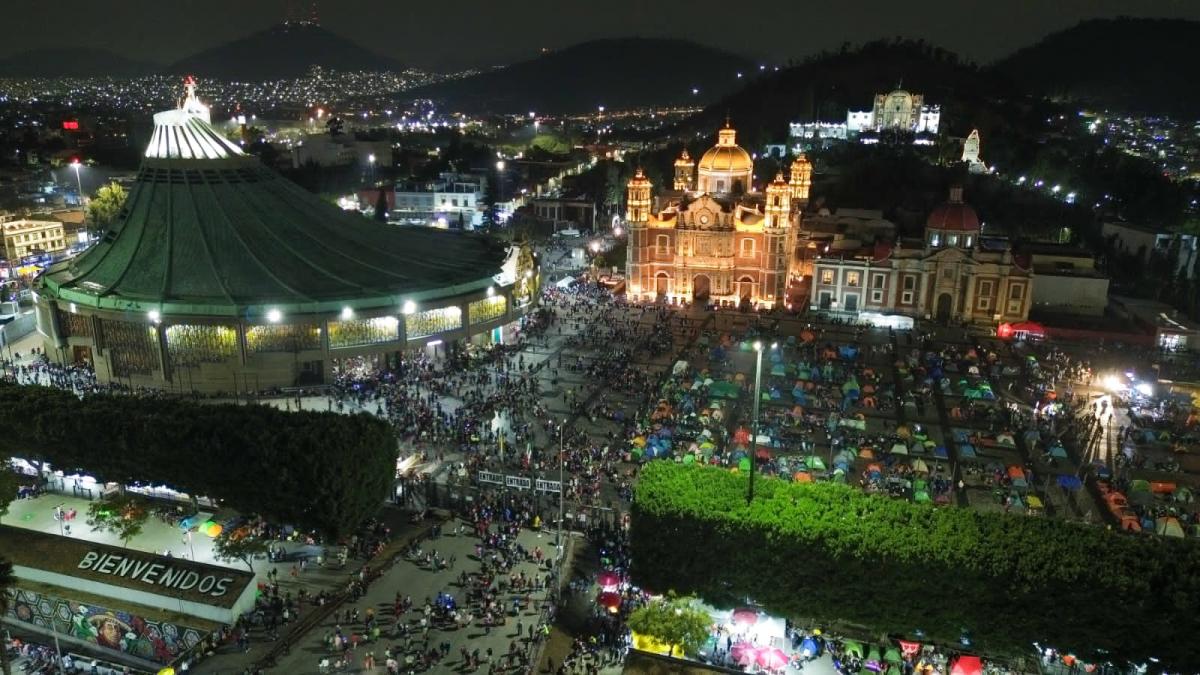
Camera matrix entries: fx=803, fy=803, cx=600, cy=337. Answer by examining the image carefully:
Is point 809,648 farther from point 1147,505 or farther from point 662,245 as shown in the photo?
point 662,245

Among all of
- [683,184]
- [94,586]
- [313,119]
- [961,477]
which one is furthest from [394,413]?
[313,119]

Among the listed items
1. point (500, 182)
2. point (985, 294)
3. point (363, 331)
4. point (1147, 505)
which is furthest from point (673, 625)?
point (500, 182)

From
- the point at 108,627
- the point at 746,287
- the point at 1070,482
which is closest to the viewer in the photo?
the point at 108,627

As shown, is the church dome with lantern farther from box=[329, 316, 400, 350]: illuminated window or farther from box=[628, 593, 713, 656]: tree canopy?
box=[628, 593, 713, 656]: tree canopy

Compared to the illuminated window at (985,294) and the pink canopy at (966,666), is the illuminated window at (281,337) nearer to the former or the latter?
the pink canopy at (966,666)

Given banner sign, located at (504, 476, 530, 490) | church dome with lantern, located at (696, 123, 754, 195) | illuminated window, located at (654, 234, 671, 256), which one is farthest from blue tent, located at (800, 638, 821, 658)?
church dome with lantern, located at (696, 123, 754, 195)

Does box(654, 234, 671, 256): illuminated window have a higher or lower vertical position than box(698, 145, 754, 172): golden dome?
lower

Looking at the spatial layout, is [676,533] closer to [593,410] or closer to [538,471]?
[538,471]
